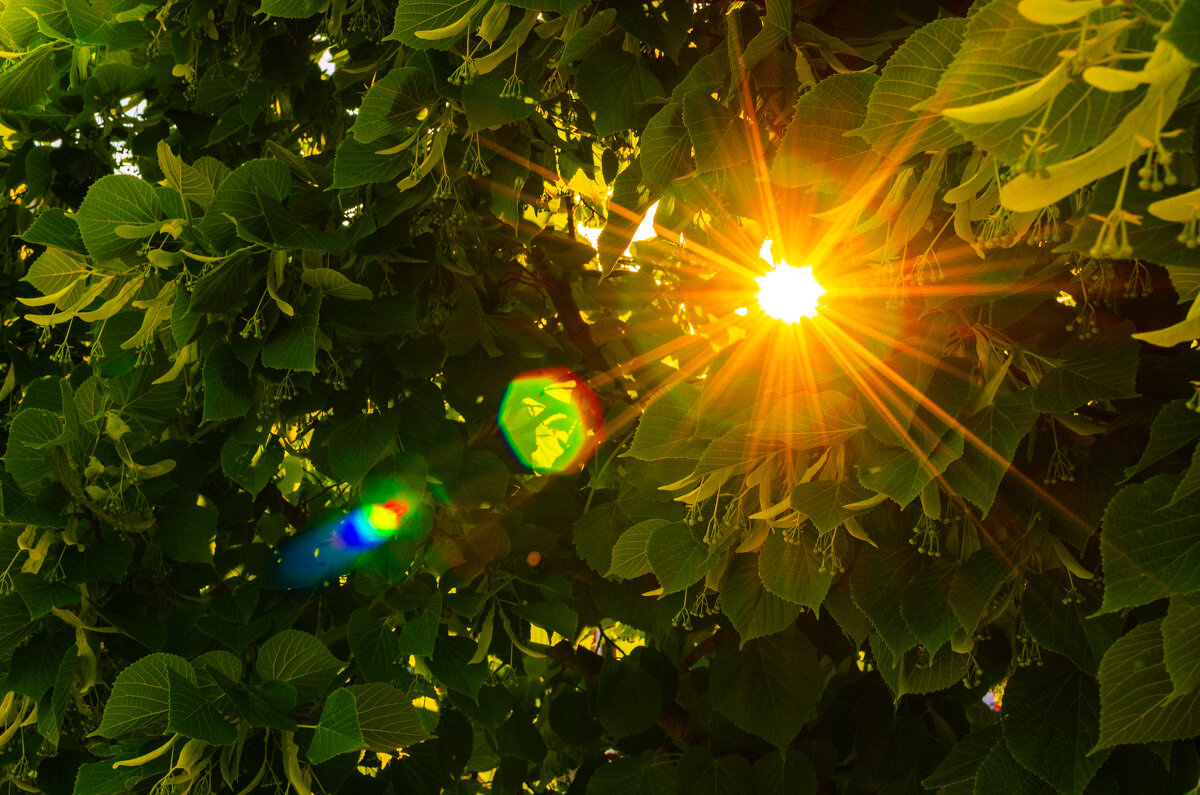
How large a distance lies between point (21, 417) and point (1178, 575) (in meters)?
2.27

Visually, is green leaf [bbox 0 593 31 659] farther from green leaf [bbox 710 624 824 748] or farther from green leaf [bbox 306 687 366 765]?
green leaf [bbox 710 624 824 748]

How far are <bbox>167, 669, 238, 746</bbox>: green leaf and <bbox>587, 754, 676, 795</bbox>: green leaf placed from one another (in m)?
1.03

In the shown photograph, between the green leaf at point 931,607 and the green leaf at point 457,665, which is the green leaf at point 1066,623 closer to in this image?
the green leaf at point 931,607

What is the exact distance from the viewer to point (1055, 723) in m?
1.55

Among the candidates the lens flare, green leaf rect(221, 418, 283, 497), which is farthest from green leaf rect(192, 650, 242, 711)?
the lens flare

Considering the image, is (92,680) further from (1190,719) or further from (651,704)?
(1190,719)

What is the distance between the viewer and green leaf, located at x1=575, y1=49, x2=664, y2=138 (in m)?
1.88

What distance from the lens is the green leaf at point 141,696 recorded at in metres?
1.85

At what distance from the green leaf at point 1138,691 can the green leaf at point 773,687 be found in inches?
42.4

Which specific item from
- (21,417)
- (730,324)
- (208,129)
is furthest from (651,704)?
(208,129)

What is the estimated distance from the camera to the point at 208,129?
3316 millimetres

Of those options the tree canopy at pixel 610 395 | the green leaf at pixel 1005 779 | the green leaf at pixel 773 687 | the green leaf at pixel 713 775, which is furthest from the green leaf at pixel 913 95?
the green leaf at pixel 713 775

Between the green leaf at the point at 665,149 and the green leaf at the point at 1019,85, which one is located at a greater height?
the green leaf at the point at 665,149

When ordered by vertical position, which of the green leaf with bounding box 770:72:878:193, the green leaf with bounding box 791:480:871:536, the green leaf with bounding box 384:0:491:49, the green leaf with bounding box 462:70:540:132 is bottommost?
the green leaf with bounding box 791:480:871:536
